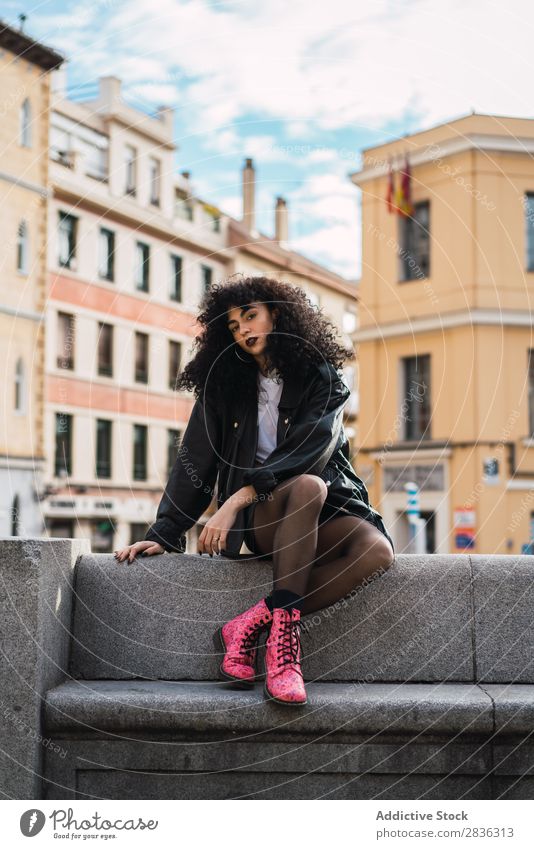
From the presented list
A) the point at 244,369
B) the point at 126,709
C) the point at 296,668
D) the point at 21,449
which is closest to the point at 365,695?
the point at 296,668

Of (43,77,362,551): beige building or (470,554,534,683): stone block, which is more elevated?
(43,77,362,551): beige building

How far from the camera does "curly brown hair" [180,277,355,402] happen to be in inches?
153

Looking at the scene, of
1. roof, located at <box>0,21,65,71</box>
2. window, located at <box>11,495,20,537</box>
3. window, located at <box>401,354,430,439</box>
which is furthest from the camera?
window, located at <box>401,354,430,439</box>

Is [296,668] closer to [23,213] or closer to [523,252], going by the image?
[523,252]

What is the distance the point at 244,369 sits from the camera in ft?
13.0

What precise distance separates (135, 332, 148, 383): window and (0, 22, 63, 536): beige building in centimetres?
480

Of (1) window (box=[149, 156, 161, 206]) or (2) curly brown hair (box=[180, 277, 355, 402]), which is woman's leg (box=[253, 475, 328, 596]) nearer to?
(2) curly brown hair (box=[180, 277, 355, 402])

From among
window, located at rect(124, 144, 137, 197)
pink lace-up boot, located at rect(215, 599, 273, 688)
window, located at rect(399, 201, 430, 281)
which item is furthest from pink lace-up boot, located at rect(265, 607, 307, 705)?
window, located at rect(124, 144, 137, 197)

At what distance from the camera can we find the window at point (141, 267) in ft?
109

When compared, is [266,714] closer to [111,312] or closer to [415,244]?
[415,244]

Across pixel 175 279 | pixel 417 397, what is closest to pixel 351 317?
pixel 417 397

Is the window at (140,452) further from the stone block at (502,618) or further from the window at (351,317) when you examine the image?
the stone block at (502,618)

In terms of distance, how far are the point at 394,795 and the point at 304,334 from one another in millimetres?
1572

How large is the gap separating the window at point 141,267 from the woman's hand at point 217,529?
29.5 m
